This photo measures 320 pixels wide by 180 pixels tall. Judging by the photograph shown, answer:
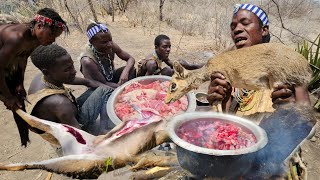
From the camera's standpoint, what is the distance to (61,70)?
3.22 metres

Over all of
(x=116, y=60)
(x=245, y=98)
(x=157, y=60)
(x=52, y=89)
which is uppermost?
(x=245, y=98)

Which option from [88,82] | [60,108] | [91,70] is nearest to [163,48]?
Result: [91,70]

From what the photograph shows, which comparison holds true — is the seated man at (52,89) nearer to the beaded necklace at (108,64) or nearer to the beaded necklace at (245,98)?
the beaded necklace at (108,64)

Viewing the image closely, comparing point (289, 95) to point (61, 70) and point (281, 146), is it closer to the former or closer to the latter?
point (281, 146)

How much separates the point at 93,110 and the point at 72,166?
2.14 metres

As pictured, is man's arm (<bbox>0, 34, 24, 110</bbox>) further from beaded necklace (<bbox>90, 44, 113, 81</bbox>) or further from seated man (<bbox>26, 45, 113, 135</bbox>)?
beaded necklace (<bbox>90, 44, 113, 81</bbox>)

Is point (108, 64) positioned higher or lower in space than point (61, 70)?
lower

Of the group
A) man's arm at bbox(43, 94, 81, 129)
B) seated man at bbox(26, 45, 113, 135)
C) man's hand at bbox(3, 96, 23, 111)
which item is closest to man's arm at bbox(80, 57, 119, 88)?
seated man at bbox(26, 45, 113, 135)

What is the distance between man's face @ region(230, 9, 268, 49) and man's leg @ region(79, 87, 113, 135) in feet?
6.43

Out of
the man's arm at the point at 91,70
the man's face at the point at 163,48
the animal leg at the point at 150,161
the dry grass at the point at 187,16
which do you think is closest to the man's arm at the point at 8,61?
the man's arm at the point at 91,70

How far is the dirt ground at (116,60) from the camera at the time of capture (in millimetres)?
4445

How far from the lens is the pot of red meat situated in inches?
56.4

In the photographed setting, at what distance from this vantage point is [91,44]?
15.6 feet

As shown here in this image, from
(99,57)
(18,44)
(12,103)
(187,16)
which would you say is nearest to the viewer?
(12,103)
